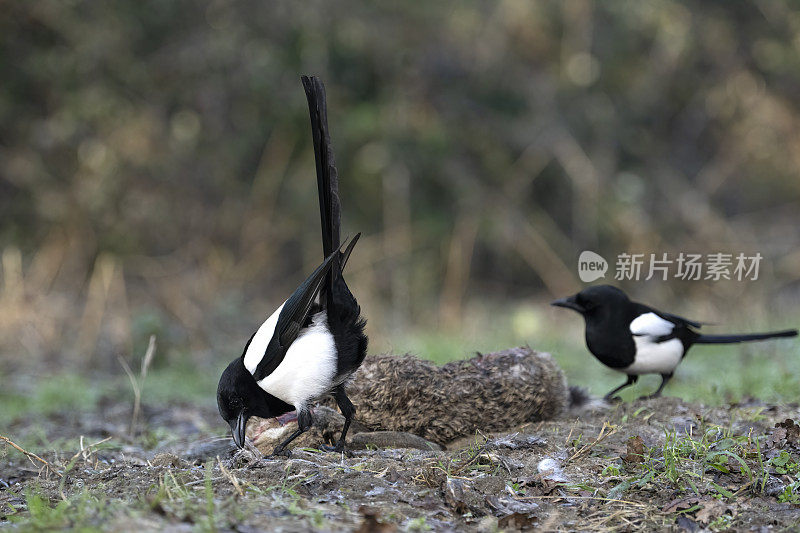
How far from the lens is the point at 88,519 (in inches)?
91.2

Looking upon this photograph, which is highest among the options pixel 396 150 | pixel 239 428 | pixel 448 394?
pixel 396 150

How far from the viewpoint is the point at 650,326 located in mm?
4371

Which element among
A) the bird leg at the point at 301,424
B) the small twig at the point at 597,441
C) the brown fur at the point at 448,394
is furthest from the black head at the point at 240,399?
the small twig at the point at 597,441

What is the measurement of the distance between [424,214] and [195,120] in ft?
10.8

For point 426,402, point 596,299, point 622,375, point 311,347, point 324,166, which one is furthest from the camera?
point 622,375

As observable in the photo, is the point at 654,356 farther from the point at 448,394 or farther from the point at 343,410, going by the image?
the point at 343,410

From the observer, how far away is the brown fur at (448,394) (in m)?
3.63

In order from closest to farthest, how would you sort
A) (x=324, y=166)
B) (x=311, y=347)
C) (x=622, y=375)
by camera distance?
1. (x=324, y=166)
2. (x=311, y=347)
3. (x=622, y=375)

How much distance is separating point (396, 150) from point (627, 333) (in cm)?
616

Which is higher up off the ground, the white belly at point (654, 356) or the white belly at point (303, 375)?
the white belly at point (654, 356)

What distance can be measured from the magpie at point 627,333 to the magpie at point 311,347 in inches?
56.2

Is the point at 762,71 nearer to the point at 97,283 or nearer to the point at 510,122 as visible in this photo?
the point at 510,122

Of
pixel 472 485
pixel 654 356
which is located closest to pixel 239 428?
pixel 472 485

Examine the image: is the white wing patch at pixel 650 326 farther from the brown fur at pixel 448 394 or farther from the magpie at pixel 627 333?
the brown fur at pixel 448 394
